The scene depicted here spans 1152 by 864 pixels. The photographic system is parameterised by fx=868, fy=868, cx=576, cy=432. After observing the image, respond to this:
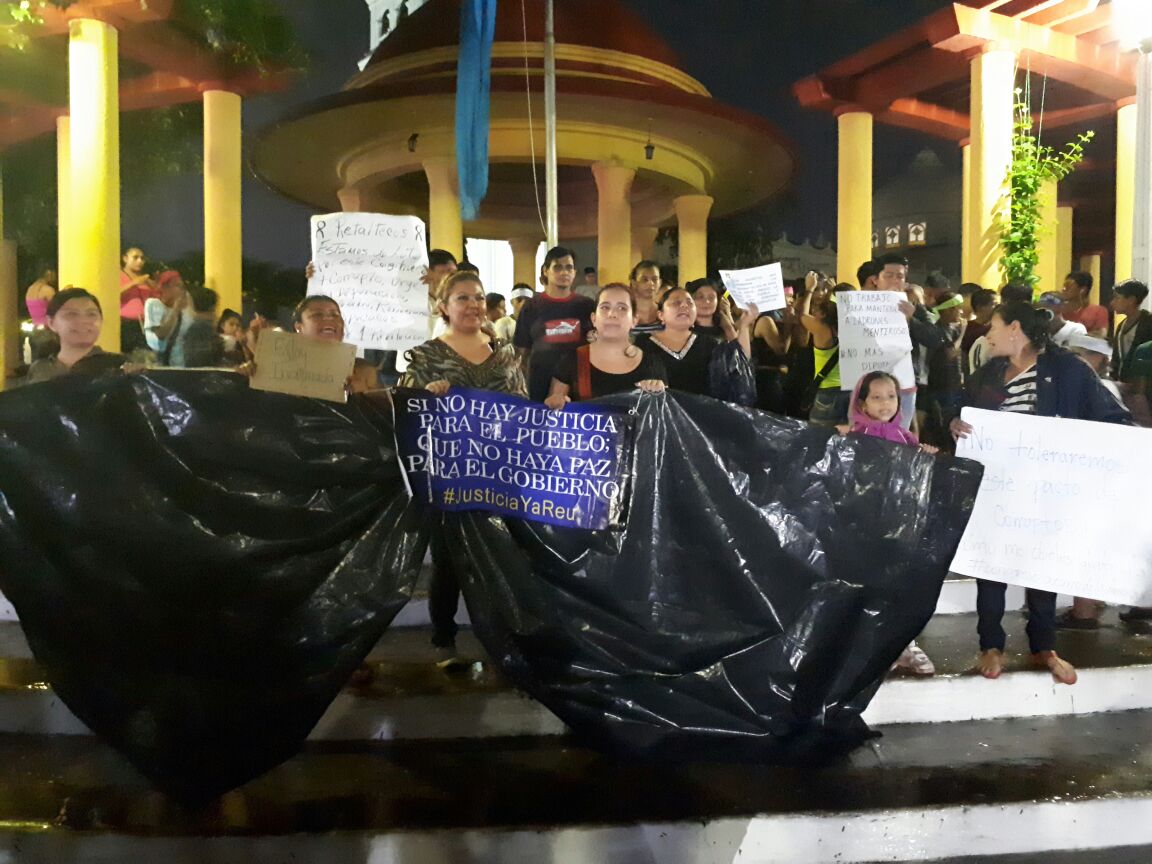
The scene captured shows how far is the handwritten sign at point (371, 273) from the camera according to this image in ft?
14.4

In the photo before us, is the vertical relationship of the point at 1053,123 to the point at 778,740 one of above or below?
above

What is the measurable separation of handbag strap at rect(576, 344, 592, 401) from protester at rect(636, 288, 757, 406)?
35cm

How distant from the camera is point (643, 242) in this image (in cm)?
1554

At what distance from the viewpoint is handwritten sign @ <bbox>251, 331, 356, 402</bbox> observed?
3.26m

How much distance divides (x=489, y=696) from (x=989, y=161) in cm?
867

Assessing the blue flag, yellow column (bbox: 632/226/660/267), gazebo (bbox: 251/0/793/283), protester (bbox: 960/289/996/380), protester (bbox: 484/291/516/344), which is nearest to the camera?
protester (bbox: 960/289/996/380)

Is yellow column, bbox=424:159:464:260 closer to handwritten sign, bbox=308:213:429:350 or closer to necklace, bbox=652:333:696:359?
handwritten sign, bbox=308:213:429:350

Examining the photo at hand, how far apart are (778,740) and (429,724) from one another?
4.68 ft

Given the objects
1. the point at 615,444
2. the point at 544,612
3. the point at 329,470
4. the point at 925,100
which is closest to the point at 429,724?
the point at 544,612

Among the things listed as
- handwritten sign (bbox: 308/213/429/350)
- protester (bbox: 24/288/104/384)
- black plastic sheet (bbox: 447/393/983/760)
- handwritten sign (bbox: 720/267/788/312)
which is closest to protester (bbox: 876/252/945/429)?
handwritten sign (bbox: 720/267/788/312)

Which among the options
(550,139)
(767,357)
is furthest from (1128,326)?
(550,139)

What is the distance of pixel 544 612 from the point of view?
11.0ft

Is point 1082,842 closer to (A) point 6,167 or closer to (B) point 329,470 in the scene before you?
(B) point 329,470

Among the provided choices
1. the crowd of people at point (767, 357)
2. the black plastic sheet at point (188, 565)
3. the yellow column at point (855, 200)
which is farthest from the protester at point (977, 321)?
the black plastic sheet at point (188, 565)
